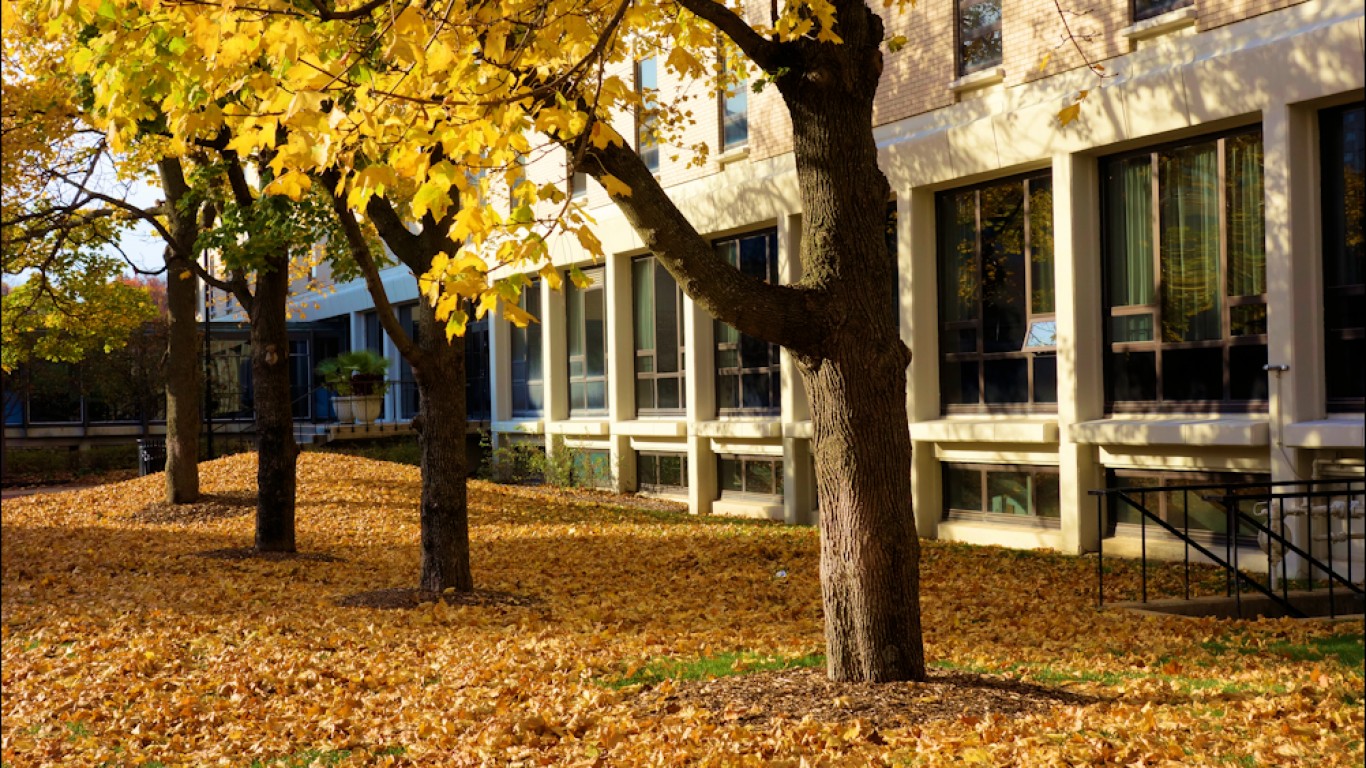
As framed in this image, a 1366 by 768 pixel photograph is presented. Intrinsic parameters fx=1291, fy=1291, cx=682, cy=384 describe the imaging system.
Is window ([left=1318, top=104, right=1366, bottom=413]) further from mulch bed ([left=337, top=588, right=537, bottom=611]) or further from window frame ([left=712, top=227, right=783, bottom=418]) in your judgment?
window frame ([left=712, top=227, right=783, bottom=418])

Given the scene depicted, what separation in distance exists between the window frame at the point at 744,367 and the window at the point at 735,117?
1544mm

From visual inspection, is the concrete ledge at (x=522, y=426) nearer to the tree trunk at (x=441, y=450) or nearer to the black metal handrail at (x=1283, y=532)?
the tree trunk at (x=441, y=450)

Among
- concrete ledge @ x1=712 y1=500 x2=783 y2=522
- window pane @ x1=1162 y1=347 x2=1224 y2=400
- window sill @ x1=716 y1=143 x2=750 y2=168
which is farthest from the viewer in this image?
window sill @ x1=716 y1=143 x2=750 y2=168

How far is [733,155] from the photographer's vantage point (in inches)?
807

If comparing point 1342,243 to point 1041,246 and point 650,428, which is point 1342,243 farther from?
point 650,428

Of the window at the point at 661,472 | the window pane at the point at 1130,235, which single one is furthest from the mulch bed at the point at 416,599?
the window at the point at 661,472

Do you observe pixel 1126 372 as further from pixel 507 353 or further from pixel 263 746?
pixel 507 353

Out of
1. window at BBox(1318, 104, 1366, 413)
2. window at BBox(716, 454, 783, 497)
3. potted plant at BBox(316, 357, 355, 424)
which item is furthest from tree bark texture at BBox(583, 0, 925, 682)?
potted plant at BBox(316, 357, 355, 424)

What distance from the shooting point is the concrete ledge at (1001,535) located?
14.9 meters

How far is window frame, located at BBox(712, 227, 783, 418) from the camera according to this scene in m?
19.9

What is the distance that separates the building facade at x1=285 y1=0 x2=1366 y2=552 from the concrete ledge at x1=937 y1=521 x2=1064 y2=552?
0.03 metres

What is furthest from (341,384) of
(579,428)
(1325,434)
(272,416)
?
(1325,434)

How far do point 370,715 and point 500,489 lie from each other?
16.3 metres

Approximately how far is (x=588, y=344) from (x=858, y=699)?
19904 millimetres
